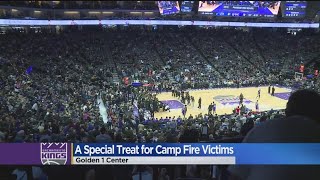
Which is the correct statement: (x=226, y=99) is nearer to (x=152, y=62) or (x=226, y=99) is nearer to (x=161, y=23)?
(x=152, y=62)

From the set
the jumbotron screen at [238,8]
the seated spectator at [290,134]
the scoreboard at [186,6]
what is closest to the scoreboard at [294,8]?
the jumbotron screen at [238,8]

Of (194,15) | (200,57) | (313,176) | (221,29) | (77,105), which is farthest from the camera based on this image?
(221,29)

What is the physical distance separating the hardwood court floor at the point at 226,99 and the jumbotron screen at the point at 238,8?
8.61 meters

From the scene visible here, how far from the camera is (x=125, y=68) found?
112 feet

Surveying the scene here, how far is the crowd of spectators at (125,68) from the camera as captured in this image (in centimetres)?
1914

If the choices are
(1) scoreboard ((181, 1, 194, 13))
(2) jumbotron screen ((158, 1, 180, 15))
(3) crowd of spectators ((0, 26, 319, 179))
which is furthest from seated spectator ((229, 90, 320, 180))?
(1) scoreboard ((181, 1, 194, 13))

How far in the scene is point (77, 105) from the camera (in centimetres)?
1989

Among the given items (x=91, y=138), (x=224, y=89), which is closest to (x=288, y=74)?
(x=224, y=89)

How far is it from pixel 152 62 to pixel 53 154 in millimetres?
32763

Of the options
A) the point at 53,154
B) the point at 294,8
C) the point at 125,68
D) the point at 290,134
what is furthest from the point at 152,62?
the point at 290,134

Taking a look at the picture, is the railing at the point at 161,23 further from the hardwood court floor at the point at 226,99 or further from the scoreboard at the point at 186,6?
the hardwood court floor at the point at 226,99

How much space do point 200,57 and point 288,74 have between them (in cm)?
909

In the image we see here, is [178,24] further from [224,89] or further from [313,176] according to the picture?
[313,176]

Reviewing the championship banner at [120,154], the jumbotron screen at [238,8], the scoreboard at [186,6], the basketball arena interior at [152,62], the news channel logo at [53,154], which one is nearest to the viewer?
the championship banner at [120,154]
